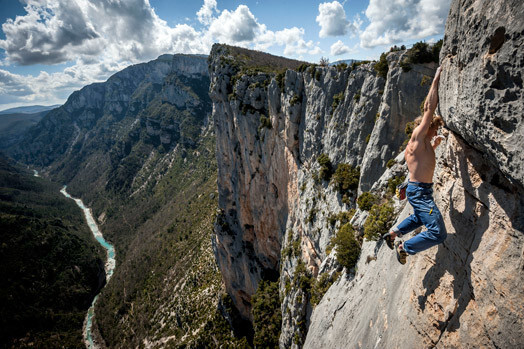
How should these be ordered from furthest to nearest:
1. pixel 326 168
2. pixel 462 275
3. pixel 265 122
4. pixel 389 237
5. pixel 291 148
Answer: pixel 265 122, pixel 291 148, pixel 326 168, pixel 389 237, pixel 462 275

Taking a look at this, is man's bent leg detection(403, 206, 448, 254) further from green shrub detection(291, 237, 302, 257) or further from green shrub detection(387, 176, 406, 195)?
green shrub detection(291, 237, 302, 257)

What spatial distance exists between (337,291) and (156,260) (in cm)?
11046

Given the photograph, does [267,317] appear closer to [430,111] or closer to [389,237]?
[389,237]

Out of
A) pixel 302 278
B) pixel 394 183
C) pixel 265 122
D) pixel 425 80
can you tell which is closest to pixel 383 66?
pixel 425 80

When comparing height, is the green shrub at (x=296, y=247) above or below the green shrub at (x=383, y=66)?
below

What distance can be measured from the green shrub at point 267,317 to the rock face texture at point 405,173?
10.1 meters

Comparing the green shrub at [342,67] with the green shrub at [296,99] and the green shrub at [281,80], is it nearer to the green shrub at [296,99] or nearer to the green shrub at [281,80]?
the green shrub at [296,99]

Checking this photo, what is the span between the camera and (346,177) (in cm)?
1942

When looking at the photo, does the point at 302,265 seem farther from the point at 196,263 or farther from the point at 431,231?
the point at 196,263

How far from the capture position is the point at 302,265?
83.3 ft

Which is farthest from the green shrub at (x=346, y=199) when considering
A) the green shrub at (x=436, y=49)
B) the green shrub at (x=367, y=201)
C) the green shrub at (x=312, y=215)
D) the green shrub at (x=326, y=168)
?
the green shrub at (x=436, y=49)

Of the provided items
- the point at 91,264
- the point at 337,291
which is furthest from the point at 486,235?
the point at 91,264

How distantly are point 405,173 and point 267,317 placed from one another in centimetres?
3398

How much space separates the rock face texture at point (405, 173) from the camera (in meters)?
4.90
